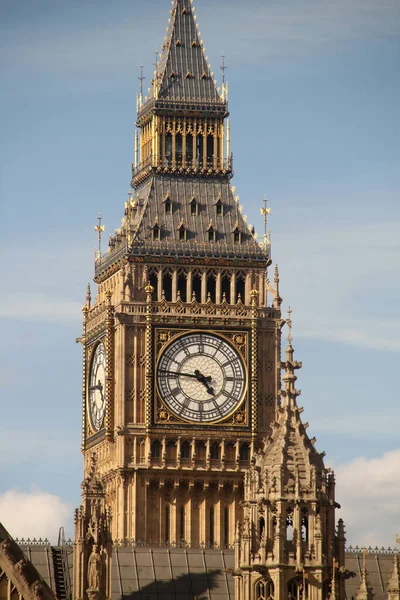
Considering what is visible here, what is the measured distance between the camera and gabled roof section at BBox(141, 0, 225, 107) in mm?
161375

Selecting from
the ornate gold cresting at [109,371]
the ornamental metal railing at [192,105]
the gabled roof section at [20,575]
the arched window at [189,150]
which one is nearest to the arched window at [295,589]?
the gabled roof section at [20,575]

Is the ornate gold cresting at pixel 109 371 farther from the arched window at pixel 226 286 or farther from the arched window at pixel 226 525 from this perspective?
the arched window at pixel 226 525

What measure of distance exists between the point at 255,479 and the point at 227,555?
1481cm

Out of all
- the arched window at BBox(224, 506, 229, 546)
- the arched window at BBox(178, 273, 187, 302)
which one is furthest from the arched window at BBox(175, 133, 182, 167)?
the arched window at BBox(224, 506, 229, 546)

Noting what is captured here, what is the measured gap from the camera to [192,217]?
160 metres

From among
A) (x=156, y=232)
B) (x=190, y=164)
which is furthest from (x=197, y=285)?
(x=190, y=164)

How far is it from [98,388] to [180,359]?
15.4 ft

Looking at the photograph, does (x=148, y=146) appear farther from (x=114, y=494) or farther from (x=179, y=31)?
(x=114, y=494)

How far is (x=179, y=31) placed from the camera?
533ft

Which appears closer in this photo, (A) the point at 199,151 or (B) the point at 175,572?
(B) the point at 175,572

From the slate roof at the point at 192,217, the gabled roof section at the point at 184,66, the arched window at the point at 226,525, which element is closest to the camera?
the arched window at the point at 226,525

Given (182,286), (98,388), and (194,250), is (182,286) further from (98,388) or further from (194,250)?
(98,388)

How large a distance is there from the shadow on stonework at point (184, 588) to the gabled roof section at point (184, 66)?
23.2 meters

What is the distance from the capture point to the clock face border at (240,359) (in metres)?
156
